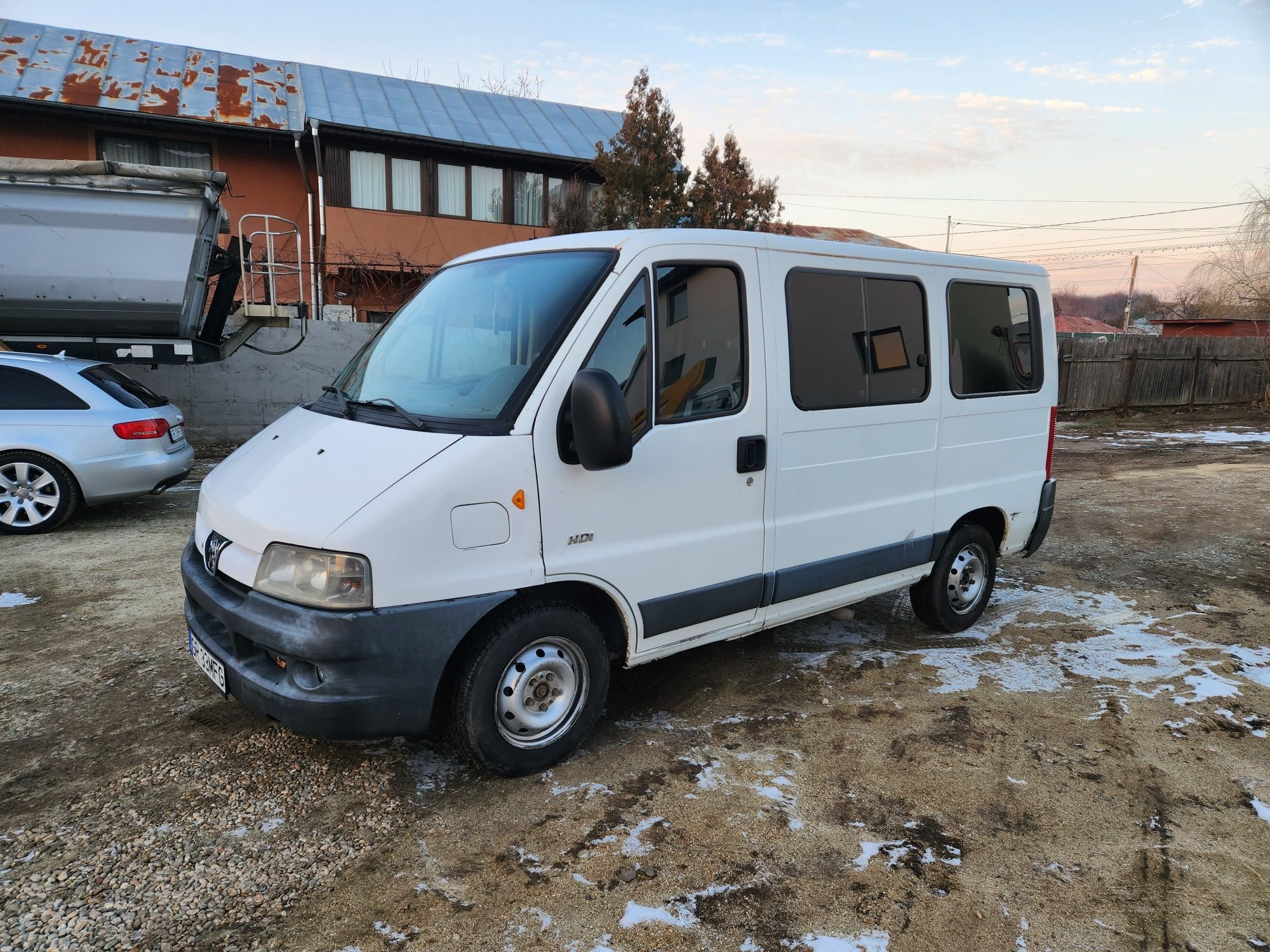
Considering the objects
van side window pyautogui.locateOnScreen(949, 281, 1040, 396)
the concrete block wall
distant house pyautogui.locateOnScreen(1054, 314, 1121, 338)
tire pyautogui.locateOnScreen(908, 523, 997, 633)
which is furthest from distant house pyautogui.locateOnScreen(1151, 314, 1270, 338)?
tire pyautogui.locateOnScreen(908, 523, 997, 633)

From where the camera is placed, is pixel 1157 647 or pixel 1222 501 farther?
pixel 1222 501

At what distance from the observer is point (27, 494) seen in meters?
6.93

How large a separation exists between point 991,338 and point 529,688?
341 centimetres

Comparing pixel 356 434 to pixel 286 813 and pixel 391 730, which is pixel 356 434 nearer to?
pixel 391 730

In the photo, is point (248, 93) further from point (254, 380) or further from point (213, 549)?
point (213, 549)

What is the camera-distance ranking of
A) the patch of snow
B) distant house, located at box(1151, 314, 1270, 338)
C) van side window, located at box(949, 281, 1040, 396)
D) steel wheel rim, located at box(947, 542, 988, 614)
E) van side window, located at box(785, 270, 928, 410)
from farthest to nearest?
distant house, located at box(1151, 314, 1270, 338), steel wheel rim, located at box(947, 542, 988, 614), van side window, located at box(949, 281, 1040, 396), van side window, located at box(785, 270, 928, 410), the patch of snow

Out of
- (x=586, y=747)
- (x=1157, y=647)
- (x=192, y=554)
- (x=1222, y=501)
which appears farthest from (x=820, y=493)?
(x=1222, y=501)

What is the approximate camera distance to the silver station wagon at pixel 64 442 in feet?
22.5

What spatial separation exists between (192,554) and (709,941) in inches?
107

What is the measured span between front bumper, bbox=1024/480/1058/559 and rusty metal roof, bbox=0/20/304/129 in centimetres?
1732

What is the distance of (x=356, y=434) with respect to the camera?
3.14m

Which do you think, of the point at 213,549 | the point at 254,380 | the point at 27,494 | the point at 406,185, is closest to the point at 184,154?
the point at 406,185

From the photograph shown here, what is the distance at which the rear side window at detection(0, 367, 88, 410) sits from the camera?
684 centimetres

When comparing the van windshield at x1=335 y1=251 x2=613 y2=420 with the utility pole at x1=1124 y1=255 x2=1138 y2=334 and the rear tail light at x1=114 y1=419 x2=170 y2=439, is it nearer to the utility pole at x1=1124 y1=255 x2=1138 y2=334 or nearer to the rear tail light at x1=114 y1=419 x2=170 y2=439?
the rear tail light at x1=114 y1=419 x2=170 y2=439
